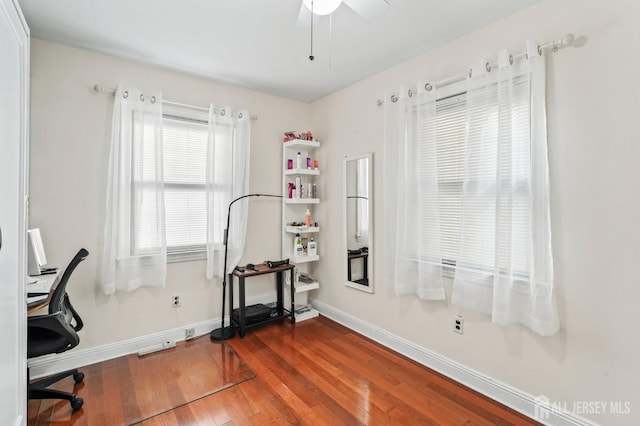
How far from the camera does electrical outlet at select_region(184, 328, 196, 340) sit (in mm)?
2951

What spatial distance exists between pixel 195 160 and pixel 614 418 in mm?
3514

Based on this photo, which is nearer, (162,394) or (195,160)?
(162,394)

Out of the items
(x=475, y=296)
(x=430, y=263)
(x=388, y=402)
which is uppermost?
(x=430, y=263)

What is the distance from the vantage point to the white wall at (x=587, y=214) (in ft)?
5.20

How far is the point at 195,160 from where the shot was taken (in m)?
3.00

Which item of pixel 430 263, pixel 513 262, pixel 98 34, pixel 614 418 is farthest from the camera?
Answer: pixel 430 263

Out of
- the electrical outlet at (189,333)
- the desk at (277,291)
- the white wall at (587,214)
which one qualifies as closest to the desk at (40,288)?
the electrical outlet at (189,333)

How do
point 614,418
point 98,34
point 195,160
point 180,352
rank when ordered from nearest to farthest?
point 614,418, point 98,34, point 180,352, point 195,160

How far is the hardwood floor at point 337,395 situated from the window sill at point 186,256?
92cm

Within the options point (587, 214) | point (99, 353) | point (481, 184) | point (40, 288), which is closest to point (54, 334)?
point (40, 288)

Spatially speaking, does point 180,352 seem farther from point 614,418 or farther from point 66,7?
point 614,418

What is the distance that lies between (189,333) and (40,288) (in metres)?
1.36

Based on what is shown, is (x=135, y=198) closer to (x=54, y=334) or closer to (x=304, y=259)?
(x=54, y=334)

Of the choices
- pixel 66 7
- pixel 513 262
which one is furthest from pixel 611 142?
pixel 66 7
